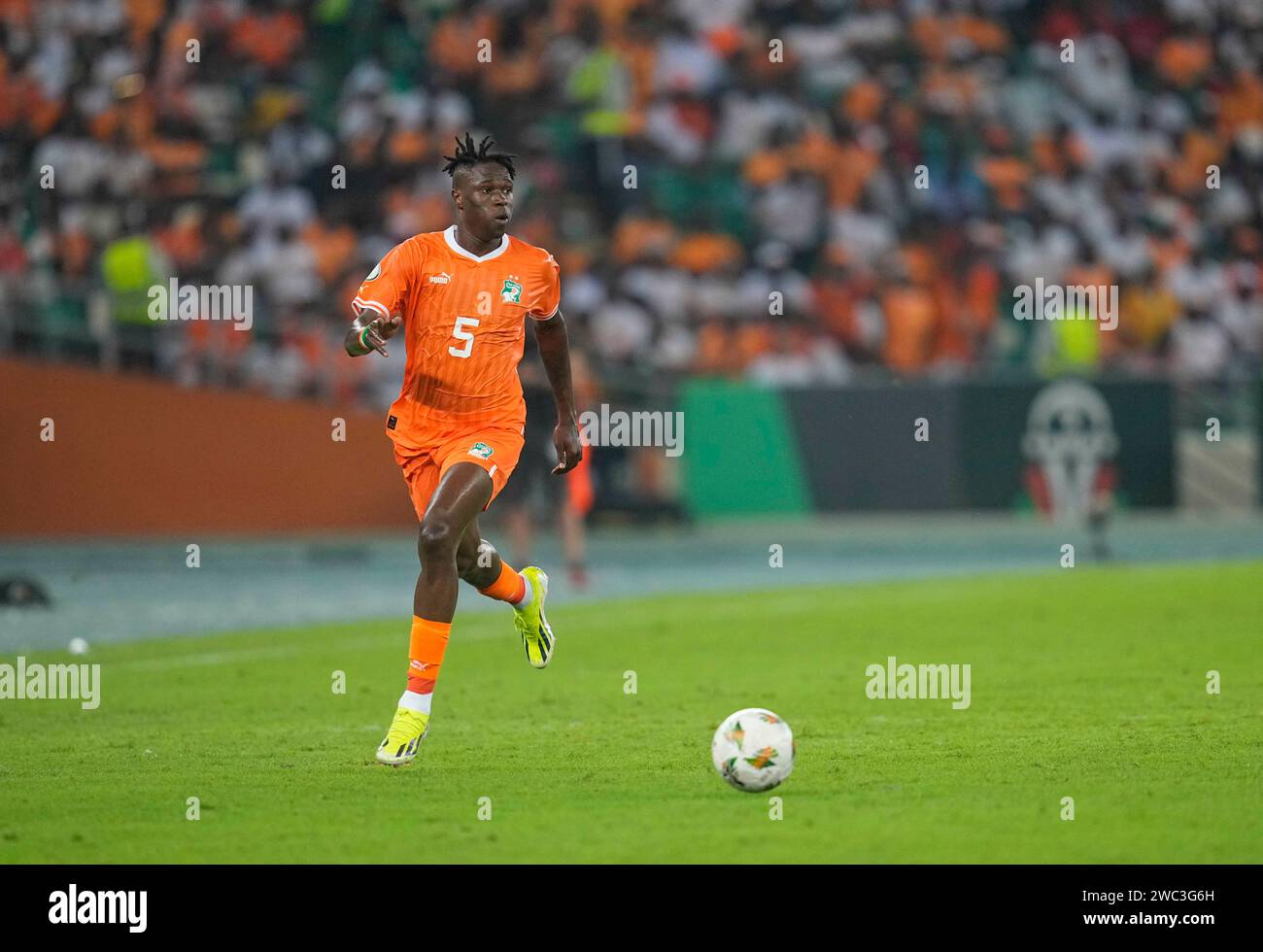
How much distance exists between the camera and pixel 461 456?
863 centimetres

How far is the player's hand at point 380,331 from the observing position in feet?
25.9

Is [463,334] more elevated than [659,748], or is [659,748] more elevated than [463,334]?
[463,334]

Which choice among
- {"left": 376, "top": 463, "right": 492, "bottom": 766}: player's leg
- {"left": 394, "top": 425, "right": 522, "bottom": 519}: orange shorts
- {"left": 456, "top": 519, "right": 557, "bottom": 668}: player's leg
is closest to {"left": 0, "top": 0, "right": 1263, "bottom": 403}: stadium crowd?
{"left": 456, "top": 519, "right": 557, "bottom": 668}: player's leg

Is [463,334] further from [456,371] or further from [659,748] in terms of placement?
[659,748]

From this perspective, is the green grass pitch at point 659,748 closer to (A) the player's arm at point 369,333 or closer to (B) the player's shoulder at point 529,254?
(A) the player's arm at point 369,333

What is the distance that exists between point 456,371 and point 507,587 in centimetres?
128

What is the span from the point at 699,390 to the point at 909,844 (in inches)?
659

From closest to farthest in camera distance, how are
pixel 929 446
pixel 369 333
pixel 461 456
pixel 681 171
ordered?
pixel 369 333 → pixel 461 456 → pixel 929 446 → pixel 681 171

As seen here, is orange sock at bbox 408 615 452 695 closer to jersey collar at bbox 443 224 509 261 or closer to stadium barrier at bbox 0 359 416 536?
jersey collar at bbox 443 224 509 261

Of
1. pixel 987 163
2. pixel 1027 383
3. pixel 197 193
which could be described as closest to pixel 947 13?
pixel 987 163

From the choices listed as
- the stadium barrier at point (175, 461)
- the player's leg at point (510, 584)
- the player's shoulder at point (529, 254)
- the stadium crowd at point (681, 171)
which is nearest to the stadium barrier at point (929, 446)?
the stadium crowd at point (681, 171)

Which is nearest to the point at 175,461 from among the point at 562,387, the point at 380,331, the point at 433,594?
the point at 562,387

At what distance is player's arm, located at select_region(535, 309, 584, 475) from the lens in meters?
9.23

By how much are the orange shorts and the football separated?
183 cm
